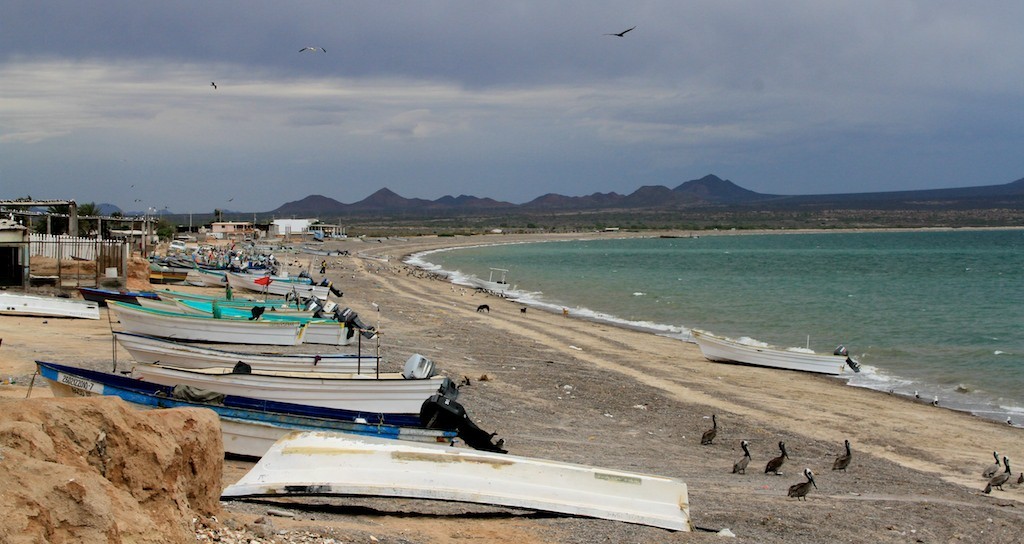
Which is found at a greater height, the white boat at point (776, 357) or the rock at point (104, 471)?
the rock at point (104, 471)

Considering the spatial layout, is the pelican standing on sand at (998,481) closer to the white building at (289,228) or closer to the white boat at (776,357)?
the white boat at (776,357)

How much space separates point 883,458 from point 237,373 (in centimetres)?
1026

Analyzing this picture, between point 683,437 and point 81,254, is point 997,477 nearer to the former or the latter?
point 683,437

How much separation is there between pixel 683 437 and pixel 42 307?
668 inches

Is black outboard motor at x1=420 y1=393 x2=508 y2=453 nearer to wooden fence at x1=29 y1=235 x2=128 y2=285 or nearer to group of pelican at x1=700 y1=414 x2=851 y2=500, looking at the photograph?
group of pelican at x1=700 y1=414 x2=851 y2=500

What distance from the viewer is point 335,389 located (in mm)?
13617

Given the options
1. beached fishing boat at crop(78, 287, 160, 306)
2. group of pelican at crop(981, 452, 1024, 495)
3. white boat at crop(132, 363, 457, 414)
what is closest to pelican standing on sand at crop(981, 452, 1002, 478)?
group of pelican at crop(981, 452, 1024, 495)

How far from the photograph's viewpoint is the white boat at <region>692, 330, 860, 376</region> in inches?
976

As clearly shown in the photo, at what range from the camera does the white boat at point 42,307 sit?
23.4 meters

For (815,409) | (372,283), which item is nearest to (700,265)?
(372,283)

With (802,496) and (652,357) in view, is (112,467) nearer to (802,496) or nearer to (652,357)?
(802,496)

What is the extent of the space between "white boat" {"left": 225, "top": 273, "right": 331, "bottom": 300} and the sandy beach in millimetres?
5055

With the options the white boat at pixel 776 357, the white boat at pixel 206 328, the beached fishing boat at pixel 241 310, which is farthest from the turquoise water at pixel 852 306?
the white boat at pixel 206 328

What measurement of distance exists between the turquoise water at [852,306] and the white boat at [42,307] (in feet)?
62.2
